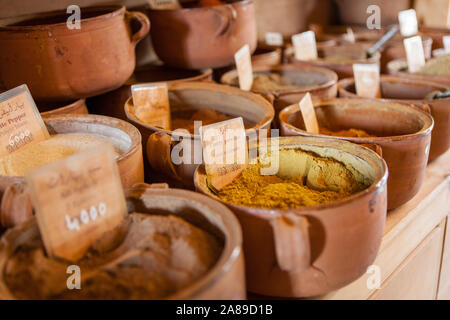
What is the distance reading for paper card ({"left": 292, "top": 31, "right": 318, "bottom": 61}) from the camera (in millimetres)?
1601

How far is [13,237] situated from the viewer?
0.55 metres

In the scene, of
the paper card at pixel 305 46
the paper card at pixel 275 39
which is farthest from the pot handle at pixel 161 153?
the paper card at pixel 275 39

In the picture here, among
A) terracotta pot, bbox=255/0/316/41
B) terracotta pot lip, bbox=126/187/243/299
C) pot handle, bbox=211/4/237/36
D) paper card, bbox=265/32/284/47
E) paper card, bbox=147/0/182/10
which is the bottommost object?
terracotta pot lip, bbox=126/187/243/299

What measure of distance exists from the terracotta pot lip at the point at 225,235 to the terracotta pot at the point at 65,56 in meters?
0.42

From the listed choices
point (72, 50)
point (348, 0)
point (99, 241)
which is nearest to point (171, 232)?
point (99, 241)

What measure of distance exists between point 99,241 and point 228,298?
7.8 inches

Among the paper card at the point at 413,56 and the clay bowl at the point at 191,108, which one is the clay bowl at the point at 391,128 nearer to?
the clay bowl at the point at 191,108

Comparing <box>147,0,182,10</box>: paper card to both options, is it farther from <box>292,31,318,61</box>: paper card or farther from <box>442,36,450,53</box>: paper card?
<box>442,36,450,53</box>: paper card

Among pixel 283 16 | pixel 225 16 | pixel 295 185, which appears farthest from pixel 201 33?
pixel 283 16

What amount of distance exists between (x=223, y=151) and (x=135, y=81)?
25.3 inches

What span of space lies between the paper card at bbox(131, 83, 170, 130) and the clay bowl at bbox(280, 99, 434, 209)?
296 millimetres

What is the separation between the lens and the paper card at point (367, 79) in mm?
1232

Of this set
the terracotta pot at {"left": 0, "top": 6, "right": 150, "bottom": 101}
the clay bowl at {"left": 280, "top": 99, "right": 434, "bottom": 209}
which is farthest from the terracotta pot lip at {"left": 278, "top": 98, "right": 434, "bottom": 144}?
the terracotta pot at {"left": 0, "top": 6, "right": 150, "bottom": 101}
